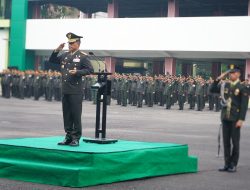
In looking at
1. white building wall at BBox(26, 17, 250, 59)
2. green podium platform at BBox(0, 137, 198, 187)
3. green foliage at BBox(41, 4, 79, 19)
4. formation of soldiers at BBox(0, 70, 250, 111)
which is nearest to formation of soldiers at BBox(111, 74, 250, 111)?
formation of soldiers at BBox(0, 70, 250, 111)

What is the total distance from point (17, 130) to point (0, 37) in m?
33.6

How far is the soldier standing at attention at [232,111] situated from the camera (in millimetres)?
9883

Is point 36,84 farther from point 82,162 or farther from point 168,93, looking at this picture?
point 82,162

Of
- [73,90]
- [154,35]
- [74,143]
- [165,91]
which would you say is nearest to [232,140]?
[74,143]

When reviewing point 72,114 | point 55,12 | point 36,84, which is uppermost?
point 55,12

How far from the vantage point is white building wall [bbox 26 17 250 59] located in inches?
1505

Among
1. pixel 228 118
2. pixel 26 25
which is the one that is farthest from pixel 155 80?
pixel 228 118

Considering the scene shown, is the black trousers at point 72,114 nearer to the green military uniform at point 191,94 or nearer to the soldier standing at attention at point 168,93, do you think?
the soldier standing at attention at point 168,93

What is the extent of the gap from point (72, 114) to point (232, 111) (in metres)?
2.57

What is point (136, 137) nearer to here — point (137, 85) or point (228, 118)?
point (228, 118)

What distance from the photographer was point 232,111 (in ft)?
32.4

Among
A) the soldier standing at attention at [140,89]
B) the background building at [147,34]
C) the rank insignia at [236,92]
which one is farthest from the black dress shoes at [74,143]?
the background building at [147,34]

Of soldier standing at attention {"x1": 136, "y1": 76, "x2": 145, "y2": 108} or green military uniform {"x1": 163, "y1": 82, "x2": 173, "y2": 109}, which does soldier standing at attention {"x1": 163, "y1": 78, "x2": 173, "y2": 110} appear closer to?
green military uniform {"x1": 163, "y1": 82, "x2": 173, "y2": 109}

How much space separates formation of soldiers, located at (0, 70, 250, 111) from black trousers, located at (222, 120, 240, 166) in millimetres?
20392
